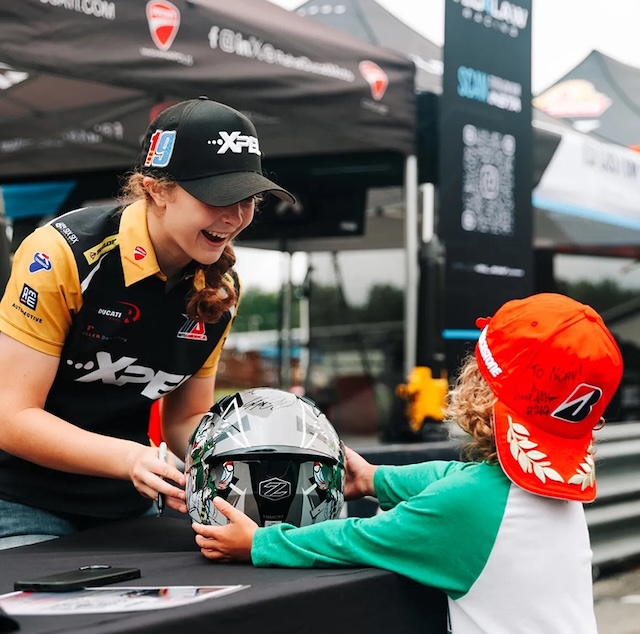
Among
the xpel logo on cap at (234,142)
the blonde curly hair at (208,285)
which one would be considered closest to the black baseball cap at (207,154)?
the xpel logo on cap at (234,142)

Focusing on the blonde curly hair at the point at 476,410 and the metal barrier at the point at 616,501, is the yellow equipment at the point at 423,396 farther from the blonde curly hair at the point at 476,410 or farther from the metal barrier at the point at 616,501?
the blonde curly hair at the point at 476,410

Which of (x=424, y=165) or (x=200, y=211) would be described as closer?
(x=200, y=211)

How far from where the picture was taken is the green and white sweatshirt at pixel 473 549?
162 cm

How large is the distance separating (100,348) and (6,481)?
36 cm

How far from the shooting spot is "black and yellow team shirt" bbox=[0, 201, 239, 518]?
1890 millimetres

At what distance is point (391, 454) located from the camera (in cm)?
304

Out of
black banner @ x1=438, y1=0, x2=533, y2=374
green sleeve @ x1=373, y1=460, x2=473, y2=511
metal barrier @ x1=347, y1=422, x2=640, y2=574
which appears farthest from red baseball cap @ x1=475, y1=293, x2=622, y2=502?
black banner @ x1=438, y1=0, x2=533, y2=374

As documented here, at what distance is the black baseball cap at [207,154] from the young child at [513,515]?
58cm

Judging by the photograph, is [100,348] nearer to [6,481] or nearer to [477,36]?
[6,481]

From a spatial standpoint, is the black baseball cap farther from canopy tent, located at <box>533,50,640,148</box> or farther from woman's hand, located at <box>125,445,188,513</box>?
canopy tent, located at <box>533,50,640,148</box>

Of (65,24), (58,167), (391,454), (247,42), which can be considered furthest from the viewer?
(58,167)

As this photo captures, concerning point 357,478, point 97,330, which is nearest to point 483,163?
point 357,478

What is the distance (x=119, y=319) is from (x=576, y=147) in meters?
5.96

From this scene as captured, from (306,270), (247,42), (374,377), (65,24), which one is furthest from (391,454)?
(374,377)
